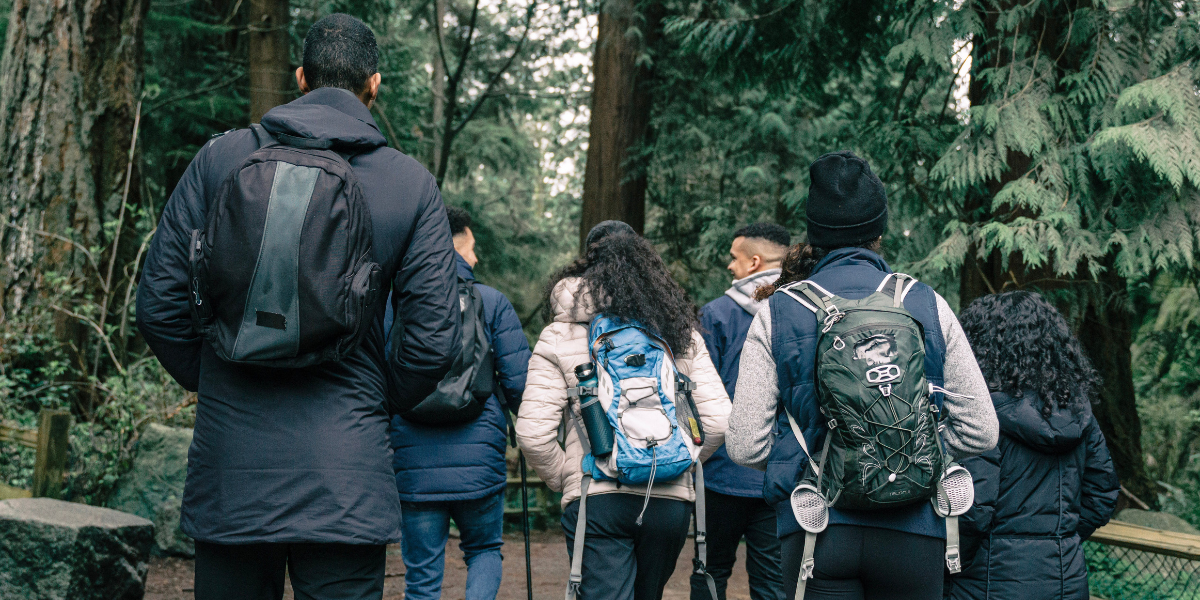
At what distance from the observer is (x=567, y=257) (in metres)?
18.3

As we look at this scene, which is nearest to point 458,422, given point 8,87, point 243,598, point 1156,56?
point 243,598

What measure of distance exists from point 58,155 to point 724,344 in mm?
5722

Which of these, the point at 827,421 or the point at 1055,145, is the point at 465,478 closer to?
the point at 827,421

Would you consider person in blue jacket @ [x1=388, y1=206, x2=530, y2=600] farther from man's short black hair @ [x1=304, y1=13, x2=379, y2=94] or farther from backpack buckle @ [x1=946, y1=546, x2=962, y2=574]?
backpack buckle @ [x1=946, y1=546, x2=962, y2=574]

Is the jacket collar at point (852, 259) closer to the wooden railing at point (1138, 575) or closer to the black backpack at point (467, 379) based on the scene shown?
the black backpack at point (467, 379)

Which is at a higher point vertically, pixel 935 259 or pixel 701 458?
pixel 935 259

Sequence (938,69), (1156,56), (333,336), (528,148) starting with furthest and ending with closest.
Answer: (528,148)
(938,69)
(1156,56)
(333,336)

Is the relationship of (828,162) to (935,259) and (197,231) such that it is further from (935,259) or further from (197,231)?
(935,259)

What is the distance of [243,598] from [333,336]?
2.27ft

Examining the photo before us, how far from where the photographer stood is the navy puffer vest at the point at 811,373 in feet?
8.03

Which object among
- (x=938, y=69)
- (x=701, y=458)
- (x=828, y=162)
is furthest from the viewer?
(x=938, y=69)

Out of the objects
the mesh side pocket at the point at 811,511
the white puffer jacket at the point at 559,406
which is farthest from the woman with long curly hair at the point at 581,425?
the mesh side pocket at the point at 811,511

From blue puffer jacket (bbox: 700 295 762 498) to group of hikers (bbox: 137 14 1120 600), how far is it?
2.44 feet

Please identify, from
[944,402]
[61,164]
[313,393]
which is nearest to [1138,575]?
[944,402]
